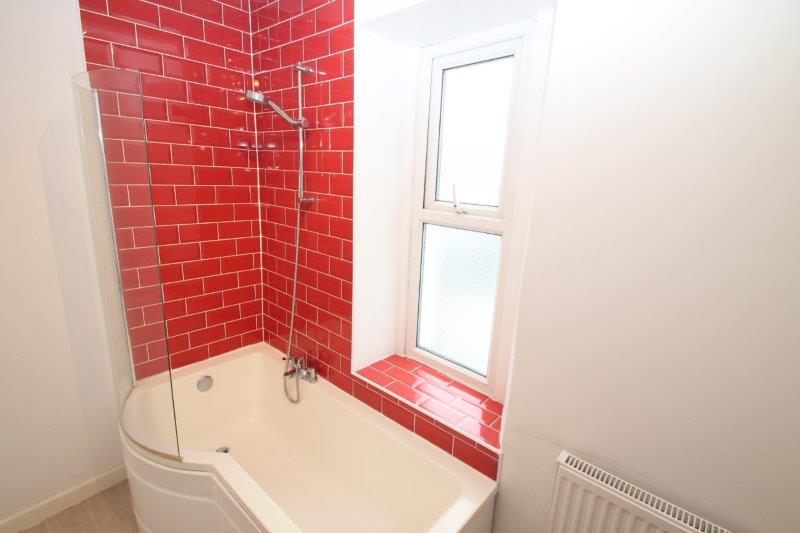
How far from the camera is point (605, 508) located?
38.9 inches

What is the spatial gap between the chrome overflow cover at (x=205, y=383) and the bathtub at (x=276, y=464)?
18 millimetres

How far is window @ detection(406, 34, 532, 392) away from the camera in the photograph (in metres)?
1.44

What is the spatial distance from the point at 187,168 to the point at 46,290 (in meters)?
0.75

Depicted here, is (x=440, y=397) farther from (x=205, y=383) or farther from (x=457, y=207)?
(x=205, y=383)

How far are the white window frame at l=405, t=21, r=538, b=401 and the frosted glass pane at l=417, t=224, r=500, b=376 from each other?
4 centimetres

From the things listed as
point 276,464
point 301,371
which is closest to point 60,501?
point 276,464

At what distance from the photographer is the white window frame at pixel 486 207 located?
1346 millimetres

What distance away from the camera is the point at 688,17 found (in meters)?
0.79

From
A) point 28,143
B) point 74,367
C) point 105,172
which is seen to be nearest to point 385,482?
point 74,367

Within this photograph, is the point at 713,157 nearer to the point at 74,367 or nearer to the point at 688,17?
the point at 688,17

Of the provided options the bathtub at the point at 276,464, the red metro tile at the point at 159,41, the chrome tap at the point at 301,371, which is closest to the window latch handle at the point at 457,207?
the bathtub at the point at 276,464

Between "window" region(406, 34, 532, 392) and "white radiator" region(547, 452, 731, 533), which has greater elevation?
"window" region(406, 34, 532, 392)

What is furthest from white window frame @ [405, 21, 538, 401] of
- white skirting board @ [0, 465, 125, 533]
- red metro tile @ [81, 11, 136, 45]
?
white skirting board @ [0, 465, 125, 533]

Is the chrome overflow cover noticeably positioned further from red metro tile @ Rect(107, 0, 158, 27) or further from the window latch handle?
red metro tile @ Rect(107, 0, 158, 27)
